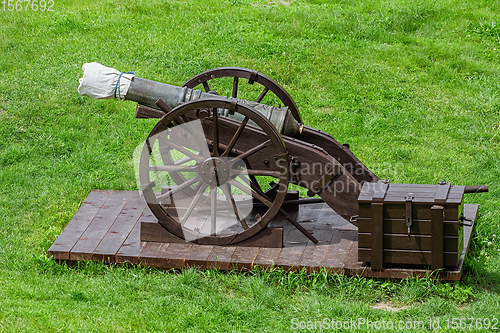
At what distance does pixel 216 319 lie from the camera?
4926 mm

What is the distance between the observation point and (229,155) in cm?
562

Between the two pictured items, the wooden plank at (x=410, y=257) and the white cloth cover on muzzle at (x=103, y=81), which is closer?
the wooden plank at (x=410, y=257)

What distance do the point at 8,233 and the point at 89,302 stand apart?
1719 millimetres

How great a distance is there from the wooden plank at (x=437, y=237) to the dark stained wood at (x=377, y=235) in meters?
0.37

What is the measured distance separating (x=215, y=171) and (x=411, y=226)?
1.60 metres

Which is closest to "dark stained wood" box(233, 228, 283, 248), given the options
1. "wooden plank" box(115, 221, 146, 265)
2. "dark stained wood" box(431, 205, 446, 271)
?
"wooden plank" box(115, 221, 146, 265)

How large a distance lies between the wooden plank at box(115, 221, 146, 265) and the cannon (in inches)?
11.3

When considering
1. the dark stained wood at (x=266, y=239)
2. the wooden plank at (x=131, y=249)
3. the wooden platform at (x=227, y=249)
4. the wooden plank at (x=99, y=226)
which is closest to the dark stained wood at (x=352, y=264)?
A: the wooden platform at (x=227, y=249)

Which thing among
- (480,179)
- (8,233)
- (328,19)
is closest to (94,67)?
(8,233)

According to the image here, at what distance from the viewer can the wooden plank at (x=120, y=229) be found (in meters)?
5.64

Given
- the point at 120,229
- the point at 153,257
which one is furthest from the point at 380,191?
the point at 120,229

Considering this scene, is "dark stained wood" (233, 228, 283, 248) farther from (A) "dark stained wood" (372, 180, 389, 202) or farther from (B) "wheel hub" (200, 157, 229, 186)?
(A) "dark stained wood" (372, 180, 389, 202)

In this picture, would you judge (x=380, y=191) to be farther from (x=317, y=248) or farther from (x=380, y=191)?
(x=317, y=248)

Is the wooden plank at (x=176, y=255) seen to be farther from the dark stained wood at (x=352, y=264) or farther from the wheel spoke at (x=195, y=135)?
the dark stained wood at (x=352, y=264)
